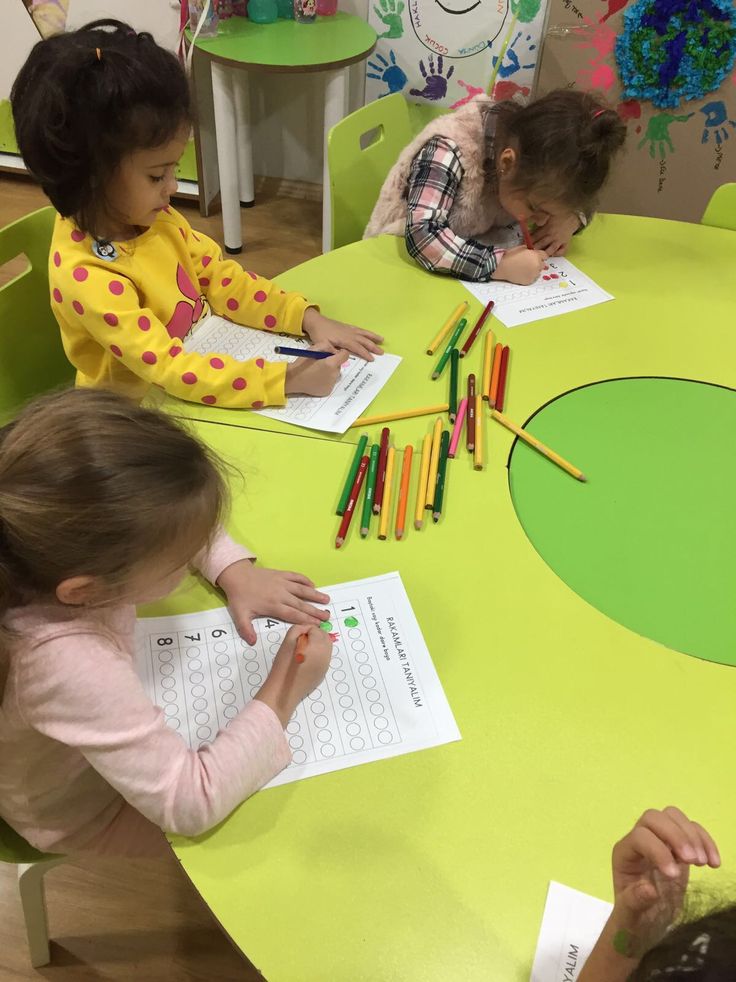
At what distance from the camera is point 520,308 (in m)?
1.42

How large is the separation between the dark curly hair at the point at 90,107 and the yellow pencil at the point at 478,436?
0.62 m

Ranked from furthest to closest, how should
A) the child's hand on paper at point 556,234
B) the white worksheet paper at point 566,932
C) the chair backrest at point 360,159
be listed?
the chair backrest at point 360,159, the child's hand on paper at point 556,234, the white worksheet paper at point 566,932

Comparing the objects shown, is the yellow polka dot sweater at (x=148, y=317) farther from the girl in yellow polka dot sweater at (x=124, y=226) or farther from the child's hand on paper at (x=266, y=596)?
the child's hand on paper at (x=266, y=596)

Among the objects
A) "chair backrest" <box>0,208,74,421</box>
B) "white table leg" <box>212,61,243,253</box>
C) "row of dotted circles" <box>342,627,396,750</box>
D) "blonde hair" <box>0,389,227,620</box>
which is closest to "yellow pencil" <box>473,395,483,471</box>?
"row of dotted circles" <box>342,627,396,750</box>

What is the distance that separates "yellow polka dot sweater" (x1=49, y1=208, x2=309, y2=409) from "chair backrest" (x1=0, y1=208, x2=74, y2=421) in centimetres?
8

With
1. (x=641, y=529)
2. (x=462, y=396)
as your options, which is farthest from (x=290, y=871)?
(x=462, y=396)

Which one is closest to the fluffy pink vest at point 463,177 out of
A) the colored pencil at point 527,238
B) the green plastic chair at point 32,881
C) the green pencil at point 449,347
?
the colored pencil at point 527,238

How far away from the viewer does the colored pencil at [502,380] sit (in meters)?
1.19

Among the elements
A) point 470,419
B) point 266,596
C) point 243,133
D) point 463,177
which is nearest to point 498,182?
point 463,177

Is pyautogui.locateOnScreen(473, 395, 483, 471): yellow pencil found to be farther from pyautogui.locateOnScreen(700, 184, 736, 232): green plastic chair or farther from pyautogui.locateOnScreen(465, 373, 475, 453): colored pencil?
pyautogui.locateOnScreen(700, 184, 736, 232): green plastic chair

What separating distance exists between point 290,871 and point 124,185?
0.98 m

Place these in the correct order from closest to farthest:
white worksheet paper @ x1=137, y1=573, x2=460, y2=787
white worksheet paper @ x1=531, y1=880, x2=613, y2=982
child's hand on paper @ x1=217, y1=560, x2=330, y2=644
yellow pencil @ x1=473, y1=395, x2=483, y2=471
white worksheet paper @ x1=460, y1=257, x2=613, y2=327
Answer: white worksheet paper @ x1=531, y1=880, x2=613, y2=982 → white worksheet paper @ x1=137, y1=573, x2=460, y2=787 → child's hand on paper @ x1=217, y1=560, x2=330, y2=644 → yellow pencil @ x1=473, y1=395, x2=483, y2=471 → white worksheet paper @ x1=460, y1=257, x2=613, y2=327

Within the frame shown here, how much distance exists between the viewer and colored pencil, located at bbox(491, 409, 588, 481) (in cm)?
110

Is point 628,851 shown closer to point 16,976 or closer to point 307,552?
point 307,552
